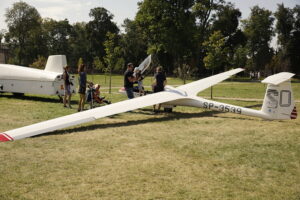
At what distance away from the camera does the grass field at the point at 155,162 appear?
4.38 metres

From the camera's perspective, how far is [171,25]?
47.4m

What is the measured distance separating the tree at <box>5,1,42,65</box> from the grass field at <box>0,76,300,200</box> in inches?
2608

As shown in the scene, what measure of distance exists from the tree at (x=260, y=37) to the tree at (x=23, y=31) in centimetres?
5341

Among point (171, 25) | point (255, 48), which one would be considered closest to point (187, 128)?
point (171, 25)

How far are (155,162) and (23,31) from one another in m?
72.3

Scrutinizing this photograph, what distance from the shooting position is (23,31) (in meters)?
68.0

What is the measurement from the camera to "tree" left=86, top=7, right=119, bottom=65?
75375mm

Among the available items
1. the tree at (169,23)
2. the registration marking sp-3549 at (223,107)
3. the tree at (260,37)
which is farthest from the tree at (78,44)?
the registration marking sp-3549 at (223,107)

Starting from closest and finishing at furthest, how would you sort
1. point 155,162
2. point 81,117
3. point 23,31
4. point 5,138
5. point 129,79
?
1. point 155,162
2. point 5,138
3. point 81,117
4. point 129,79
5. point 23,31

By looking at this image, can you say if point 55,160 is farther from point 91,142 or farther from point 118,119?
point 118,119

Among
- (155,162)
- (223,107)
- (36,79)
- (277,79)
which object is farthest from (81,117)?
(36,79)

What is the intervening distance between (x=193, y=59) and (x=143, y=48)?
63.2ft

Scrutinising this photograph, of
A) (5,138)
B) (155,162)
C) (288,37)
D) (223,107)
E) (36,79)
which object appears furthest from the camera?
(288,37)

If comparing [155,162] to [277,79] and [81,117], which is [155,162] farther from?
[277,79]
